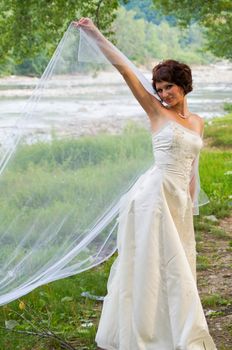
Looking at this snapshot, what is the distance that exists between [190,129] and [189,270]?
821 mm

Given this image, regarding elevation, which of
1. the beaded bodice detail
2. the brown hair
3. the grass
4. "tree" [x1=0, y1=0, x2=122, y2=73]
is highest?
"tree" [x1=0, y1=0, x2=122, y2=73]

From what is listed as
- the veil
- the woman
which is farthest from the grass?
the woman

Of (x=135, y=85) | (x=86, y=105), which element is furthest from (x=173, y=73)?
(x=86, y=105)

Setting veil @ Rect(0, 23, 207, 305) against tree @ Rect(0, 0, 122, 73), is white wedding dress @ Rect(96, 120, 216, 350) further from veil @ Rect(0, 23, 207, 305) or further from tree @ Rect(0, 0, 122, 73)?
tree @ Rect(0, 0, 122, 73)

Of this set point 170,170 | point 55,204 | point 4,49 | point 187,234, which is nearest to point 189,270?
point 187,234

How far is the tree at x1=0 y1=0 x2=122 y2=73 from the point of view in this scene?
8.59 m

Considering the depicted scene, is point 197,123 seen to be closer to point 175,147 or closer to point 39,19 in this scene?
point 175,147

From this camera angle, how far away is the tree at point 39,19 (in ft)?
28.2

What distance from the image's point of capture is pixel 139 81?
13.8 feet

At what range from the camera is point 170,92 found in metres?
4.20

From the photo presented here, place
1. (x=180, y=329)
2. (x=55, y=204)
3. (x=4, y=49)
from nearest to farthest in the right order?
(x=180, y=329) → (x=55, y=204) → (x=4, y=49)

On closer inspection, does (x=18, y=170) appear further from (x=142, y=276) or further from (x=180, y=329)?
(x=180, y=329)

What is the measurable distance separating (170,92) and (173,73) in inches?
4.4

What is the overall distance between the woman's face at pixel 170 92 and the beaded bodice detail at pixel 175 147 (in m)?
0.14
